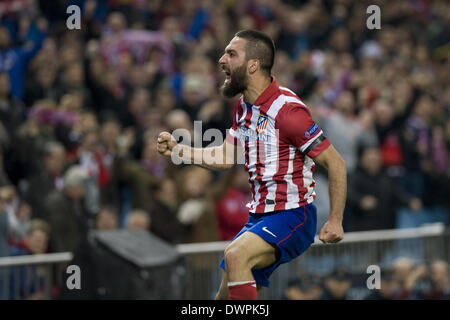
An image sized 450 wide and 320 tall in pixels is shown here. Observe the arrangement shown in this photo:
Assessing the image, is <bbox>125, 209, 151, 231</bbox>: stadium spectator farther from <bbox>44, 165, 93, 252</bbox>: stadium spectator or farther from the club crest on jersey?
the club crest on jersey

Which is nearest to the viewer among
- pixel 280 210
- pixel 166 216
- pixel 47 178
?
pixel 280 210

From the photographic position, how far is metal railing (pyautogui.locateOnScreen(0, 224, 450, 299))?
8242 millimetres

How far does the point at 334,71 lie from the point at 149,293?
24.9 feet

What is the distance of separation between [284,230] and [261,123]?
2.62 feet

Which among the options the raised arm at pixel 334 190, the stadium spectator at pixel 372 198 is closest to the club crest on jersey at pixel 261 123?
the raised arm at pixel 334 190

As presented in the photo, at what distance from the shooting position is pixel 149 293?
25.1 ft

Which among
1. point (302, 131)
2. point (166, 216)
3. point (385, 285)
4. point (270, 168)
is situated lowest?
point (385, 285)

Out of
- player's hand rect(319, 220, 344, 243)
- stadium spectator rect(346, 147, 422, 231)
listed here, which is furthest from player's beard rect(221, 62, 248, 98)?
stadium spectator rect(346, 147, 422, 231)

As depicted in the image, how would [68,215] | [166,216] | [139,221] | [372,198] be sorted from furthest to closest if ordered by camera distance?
[372,198] → [166,216] → [139,221] → [68,215]

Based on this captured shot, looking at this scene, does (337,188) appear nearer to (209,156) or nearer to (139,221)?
(209,156)

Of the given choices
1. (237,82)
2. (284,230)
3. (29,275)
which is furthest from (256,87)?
(29,275)

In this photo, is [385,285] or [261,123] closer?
[261,123]

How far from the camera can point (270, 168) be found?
583 cm

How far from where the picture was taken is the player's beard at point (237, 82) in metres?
5.83
